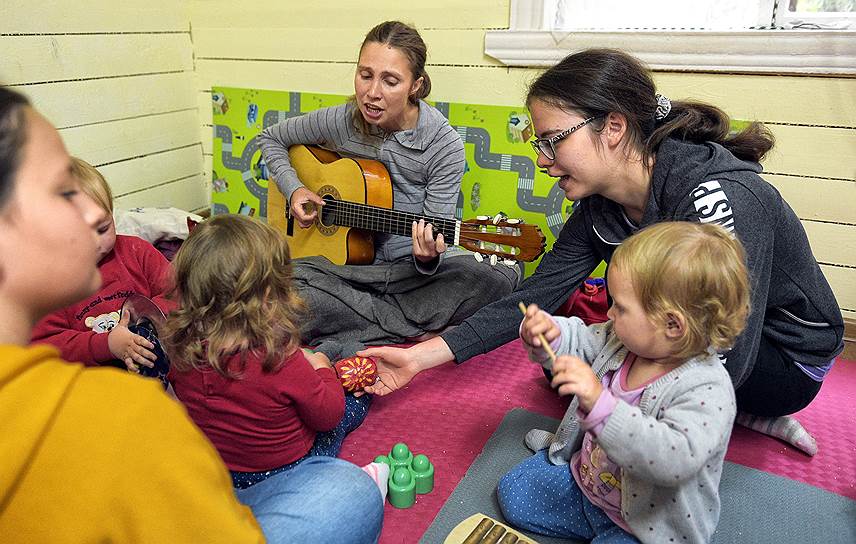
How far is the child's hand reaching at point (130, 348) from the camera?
4.40ft

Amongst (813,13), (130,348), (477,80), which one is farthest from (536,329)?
(813,13)

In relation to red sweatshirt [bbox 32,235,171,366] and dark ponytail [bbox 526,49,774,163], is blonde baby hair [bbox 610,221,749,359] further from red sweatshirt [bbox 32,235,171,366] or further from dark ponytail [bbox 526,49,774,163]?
red sweatshirt [bbox 32,235,171,366]

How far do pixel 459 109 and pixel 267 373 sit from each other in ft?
4.89

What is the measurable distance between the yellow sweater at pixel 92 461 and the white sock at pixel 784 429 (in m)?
1.39

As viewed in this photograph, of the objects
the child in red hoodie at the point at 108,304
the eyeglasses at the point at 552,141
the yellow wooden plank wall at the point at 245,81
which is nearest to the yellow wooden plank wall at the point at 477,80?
the yellow wooden plank wall at the point at 245,81

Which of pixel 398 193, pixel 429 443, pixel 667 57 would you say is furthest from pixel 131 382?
pixel 667 57

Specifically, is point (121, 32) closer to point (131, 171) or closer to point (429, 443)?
point (131, 171)

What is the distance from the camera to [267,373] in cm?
118

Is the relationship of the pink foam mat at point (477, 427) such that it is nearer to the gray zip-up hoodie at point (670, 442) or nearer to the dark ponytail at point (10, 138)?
the gray zip-up hoodie at point (670, 442)

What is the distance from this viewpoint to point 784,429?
1.55 m

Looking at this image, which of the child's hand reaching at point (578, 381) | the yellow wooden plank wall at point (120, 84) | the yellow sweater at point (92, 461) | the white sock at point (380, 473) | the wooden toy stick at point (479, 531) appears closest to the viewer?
the yellow sweater at point (92, 461)

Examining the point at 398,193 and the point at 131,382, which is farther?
the point at 398,193

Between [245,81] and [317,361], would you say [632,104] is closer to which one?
[317,361]

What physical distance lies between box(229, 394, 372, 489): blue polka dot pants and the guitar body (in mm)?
628
